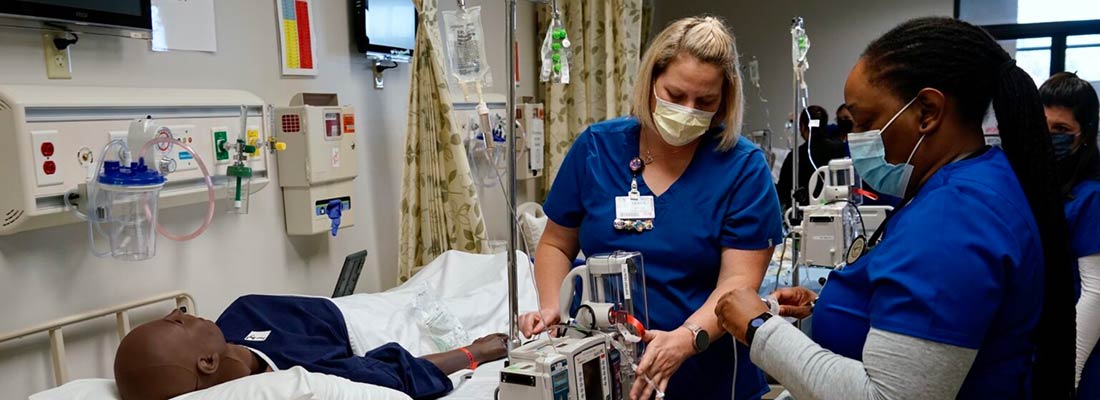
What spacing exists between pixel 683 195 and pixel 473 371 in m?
0.97

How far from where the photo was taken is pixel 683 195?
1.52 metres

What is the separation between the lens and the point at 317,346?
2.00 metres

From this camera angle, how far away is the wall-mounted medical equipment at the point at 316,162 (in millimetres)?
2291

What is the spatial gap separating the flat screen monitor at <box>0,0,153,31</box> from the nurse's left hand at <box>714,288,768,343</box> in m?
1.52

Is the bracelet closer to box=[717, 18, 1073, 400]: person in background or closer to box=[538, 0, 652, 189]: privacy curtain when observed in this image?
box=[717, 18, 1073, 400]: person in background

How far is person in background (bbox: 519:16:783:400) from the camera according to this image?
1.49 m

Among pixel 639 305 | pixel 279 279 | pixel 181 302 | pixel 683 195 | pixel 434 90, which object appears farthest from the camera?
pixel 434 90

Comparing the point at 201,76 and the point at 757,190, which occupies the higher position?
the point at 201,76

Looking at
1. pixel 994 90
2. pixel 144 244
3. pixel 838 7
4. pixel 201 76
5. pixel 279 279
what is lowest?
pixel 279 279

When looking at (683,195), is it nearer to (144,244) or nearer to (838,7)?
(144,244)

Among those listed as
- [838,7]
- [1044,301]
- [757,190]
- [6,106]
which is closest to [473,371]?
[757,190]

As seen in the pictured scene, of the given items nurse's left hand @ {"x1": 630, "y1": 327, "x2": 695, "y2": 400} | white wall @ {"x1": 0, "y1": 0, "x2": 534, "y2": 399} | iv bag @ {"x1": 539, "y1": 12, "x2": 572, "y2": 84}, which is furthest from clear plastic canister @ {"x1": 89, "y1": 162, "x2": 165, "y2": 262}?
nurse's left hand @ {"x1": 630, "y1": 327, "x2": 695, "y2": 400}

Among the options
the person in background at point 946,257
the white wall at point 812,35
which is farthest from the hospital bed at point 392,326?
the white wall at point 812,35

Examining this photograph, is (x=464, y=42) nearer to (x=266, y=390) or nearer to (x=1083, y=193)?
(x=266, y=390)
